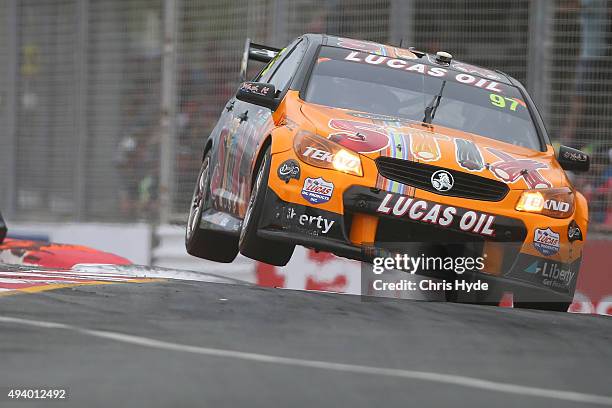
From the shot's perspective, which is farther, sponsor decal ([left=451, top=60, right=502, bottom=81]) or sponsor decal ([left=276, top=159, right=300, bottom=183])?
sponsor decal ([left=451, top=60, right=502, bottom=81])

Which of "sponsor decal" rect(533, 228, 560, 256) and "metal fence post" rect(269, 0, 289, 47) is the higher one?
"metal fence post" rect(269, 0, 289, 47)

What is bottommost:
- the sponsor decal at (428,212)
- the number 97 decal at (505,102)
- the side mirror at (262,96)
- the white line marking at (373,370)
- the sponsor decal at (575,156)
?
the sponsor decal at (428,212)

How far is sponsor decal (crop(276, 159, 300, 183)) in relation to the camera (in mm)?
7297

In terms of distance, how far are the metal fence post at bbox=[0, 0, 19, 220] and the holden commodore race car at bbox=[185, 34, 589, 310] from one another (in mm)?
7681

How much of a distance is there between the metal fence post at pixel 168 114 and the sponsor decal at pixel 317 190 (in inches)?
278

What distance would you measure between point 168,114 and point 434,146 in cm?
732

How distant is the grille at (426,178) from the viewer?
286 inches

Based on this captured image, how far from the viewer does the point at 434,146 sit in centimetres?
746

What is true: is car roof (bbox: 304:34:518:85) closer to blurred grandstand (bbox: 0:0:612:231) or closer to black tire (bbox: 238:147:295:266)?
black tire (bbox: 238:147:295:266)

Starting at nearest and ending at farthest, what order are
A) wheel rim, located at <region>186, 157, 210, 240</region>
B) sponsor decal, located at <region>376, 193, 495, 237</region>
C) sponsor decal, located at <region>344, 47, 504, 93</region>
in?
1. sponsor decal, located at <region>376, 193, 495, 237</region>
2. sponsor decal, located at <region>344, 47, 504, 93</region>
3. wheel rim, located at <region>186, 157, 210, 240</region>

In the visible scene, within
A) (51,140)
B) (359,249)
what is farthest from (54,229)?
(359,249)

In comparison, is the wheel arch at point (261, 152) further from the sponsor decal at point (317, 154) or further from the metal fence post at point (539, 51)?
the metal fence post at point (539, 51)

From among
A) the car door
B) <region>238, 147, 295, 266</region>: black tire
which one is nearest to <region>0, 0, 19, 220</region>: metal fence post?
the car door

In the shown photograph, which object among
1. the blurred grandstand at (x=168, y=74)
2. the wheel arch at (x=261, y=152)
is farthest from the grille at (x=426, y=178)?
the blurred grandstand at (x=168, y=74)
